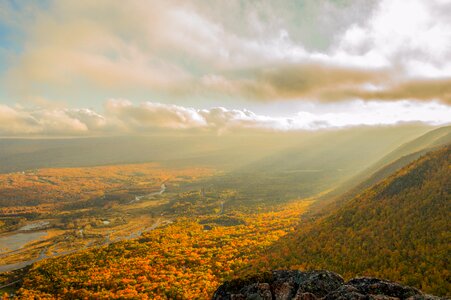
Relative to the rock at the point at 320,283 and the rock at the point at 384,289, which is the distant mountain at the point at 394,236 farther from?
the rock at the point at 320,283

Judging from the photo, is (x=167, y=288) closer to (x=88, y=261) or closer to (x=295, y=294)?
(x=88, y=261)

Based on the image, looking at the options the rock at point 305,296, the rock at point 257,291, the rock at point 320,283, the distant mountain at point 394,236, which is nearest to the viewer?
the rock at point 305,296

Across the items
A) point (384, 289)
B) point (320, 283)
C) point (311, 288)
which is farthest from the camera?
point (320, 283)

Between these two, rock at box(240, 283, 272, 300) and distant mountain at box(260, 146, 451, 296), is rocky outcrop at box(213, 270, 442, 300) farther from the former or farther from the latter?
distant mountain at box(260, 146, 451, 296)

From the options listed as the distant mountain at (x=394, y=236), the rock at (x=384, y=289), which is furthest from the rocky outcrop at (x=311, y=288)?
the distant mountain at (x=394, y=236)

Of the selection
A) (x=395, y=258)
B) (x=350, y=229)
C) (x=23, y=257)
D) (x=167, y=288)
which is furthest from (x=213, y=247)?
(x=23, y=257)

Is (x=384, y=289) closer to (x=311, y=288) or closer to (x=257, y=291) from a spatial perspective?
(x=311, y=288)

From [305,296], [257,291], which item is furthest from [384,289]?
[257,291]
